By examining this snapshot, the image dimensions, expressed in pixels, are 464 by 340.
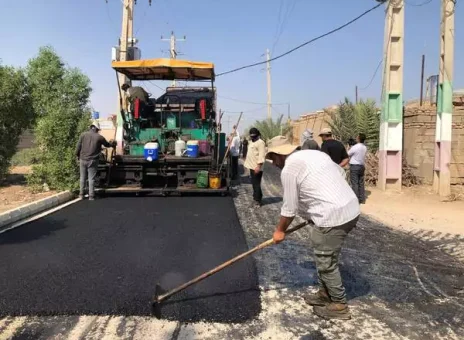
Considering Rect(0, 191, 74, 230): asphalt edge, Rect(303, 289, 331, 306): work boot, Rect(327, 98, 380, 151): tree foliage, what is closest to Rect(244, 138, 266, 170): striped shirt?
Rect(0, 191, 74, 230): asphalt edge

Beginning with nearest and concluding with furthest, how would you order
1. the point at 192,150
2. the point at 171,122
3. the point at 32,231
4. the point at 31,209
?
the point at 32,231, the point at 31,209, the point at 192,150, the point at 171,122

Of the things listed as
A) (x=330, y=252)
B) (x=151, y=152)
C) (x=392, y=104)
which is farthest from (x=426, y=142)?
(x=330, y=252)

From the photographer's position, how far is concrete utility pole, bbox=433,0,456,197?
10000 millimetres

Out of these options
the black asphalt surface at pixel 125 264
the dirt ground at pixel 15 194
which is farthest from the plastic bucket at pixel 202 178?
the dirt ground at pixel 15 194

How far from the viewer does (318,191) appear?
11.0 feet

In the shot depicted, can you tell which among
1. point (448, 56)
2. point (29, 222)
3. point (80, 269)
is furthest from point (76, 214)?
point (448, 56)

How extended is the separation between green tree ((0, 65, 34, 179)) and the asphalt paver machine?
2.57 m

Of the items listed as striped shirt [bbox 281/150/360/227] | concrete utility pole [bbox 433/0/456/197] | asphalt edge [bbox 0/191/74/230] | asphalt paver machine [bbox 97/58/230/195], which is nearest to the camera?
striped shirt [bbox 281/150/360/227]

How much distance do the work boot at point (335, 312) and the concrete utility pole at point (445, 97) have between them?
7.81 meters

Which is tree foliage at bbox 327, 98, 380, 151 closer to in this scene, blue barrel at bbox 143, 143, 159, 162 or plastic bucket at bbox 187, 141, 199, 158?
plastic bucket at bbox 187, 141, 199, 158

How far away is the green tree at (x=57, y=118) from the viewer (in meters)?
9.69

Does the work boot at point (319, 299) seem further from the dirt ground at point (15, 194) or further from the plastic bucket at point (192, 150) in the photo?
the plastic bucket at point (192, 150)

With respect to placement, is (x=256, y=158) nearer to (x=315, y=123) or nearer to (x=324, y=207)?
(x=324, y=207)

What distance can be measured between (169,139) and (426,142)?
6.37 m
